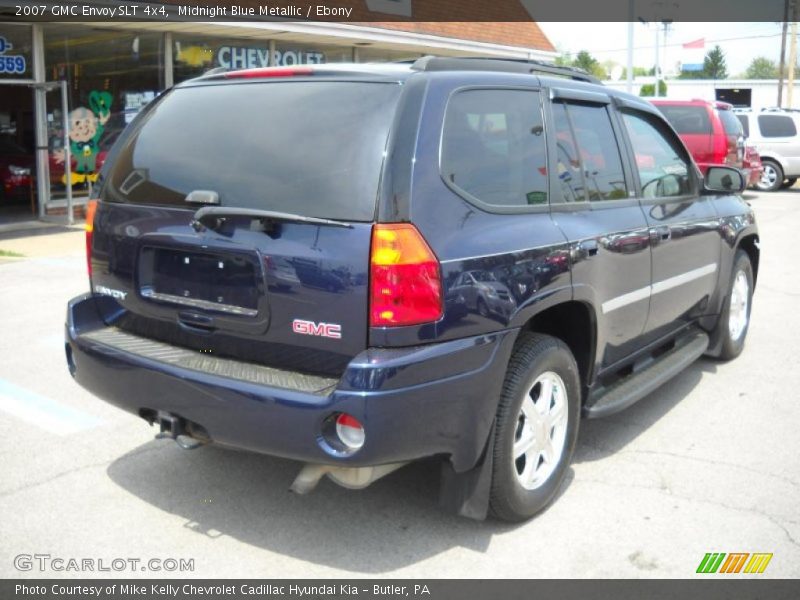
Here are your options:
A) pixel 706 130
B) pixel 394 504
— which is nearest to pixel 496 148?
pixel 394 504

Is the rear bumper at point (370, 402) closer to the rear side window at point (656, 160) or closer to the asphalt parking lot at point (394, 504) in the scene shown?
the asphalt parking lot at point (394, 504)

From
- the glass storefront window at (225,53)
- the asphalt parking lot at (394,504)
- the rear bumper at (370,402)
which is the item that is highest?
the glass storefront window at (225,53)

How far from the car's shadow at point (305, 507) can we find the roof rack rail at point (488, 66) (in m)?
1.93

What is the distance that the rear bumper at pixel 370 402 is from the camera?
3129 millimetres

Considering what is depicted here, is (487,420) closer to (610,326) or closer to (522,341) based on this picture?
(522,341)

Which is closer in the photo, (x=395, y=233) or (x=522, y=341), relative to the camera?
(x=395, y=233)

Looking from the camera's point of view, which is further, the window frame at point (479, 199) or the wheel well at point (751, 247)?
the wheel well at point (751, 247)

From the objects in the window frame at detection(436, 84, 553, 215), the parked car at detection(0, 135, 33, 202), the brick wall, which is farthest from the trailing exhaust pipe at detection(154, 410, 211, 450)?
the brick wall

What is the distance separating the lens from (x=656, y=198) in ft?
16.4

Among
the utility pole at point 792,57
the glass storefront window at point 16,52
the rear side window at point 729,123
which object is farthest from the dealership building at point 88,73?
the utility pole at point 792,57

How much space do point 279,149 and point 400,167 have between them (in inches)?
21.2

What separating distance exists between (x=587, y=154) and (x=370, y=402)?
6.47ft

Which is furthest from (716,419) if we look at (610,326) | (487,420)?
(487,420)

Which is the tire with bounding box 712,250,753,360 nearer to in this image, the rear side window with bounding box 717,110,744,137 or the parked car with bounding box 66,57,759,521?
the parked car with bounding box 66,57,759,521
